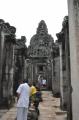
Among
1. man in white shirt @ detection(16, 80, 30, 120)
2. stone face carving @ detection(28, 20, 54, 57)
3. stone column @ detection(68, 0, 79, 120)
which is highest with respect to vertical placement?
stone face carving @ detection(28, 20, 54, 57)

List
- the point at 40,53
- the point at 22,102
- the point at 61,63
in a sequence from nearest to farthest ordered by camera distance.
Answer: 1. the point at 22,102
2. the point at 61,63
3. the point at 40,53

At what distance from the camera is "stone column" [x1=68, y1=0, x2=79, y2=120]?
8375mm

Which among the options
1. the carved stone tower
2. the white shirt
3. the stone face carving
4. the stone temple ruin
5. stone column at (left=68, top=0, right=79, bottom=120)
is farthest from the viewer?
the stone face carving

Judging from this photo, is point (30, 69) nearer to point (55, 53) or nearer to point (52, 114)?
point (55, 53)

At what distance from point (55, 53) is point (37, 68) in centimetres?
1610

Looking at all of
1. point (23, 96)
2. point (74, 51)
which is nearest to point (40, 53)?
point (23, 96)

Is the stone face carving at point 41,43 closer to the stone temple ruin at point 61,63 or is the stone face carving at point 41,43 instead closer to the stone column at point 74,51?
the stone temple ruin at point 61,63

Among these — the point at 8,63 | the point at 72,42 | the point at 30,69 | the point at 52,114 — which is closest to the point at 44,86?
the point at 30,69

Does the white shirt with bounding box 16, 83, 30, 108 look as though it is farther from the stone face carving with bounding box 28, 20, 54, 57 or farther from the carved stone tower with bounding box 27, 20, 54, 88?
the stone face carving with bounding box 28, 20, 54, 57

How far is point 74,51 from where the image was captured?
28.0 feet

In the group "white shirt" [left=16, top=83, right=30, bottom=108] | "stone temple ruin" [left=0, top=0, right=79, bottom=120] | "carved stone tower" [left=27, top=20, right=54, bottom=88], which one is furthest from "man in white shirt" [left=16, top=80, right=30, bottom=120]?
"carved stone tower" [left=27, top=20, right=54, bottom=88]

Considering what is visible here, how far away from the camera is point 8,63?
47.7 feet

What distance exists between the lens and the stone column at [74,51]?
838 centimetres

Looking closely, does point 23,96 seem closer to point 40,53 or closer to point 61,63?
point 61,63
